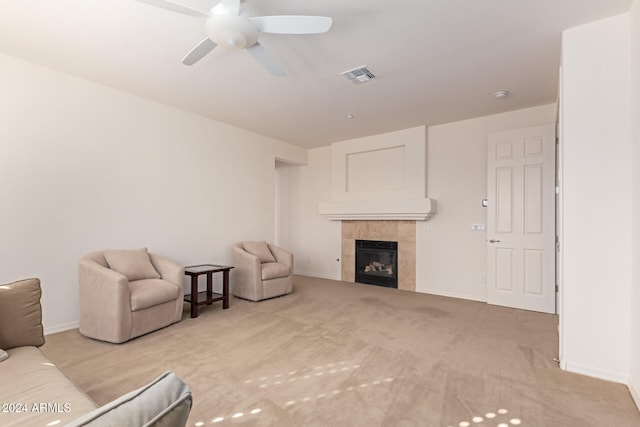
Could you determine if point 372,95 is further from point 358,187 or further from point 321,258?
point 321,258

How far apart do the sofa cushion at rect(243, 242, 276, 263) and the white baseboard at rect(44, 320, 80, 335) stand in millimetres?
2267

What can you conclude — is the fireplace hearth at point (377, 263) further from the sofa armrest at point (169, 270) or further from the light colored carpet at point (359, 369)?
the sofa armrest at point (169, 270)

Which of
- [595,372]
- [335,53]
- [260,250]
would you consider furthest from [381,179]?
[595,372]

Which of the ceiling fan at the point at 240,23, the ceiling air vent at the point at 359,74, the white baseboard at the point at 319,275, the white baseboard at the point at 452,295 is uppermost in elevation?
the ceiling air vent at the point at 359,74

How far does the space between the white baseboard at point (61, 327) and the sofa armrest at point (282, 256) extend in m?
2.63

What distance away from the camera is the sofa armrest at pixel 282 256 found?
4.86 meters

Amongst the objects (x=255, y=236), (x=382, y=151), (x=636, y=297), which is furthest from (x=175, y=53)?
(x=636, y=297)

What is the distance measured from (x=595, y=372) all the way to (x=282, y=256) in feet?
12.6

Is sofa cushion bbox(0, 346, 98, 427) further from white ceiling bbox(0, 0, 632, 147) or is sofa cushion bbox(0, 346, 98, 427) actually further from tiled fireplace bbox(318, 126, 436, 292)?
tiled fireplace bbox(318, 126, 436, 292)

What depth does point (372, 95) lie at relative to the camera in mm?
3740

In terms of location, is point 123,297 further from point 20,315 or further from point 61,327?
point 20,315

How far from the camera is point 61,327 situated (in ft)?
10.4

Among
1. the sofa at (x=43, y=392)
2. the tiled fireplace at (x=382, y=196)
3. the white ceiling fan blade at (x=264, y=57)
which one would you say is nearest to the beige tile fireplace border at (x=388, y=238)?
the tiled fireplace at (x=382, y=196)

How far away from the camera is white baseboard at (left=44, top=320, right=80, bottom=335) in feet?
10.1
